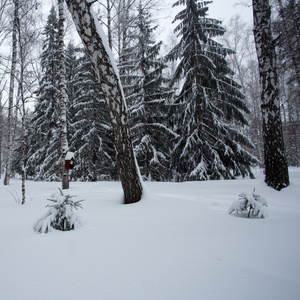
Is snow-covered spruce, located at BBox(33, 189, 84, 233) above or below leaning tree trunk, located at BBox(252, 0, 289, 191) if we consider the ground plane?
below

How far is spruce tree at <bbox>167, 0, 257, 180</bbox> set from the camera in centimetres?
843

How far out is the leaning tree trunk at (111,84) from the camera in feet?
11.9

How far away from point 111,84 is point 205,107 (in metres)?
5.83

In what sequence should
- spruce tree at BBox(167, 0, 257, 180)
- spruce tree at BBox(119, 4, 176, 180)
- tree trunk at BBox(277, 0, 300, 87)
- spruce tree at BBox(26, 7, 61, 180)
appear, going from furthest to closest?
spruce tree at BBox(26, 7, 61, 180) < spruce tree at BBox(119, 4, 176, 180) < spruce tree at BBox(167, 0, 257, 180) < tree trunk at BBox(277, 0, 300, 87)

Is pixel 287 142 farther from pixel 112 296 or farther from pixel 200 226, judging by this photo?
pixel 112 296

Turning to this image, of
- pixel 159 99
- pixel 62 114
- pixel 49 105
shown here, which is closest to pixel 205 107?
pixel 159 99

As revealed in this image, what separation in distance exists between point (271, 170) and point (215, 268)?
3.99m

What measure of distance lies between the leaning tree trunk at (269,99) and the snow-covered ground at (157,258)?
173 centimetres

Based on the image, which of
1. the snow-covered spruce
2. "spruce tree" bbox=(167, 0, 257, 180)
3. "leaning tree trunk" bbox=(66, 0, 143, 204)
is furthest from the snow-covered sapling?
"spruce tree" bbox=(167, 0, 257, 180)

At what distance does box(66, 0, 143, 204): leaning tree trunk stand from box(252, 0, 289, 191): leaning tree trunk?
132 inches

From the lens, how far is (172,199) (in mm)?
4020

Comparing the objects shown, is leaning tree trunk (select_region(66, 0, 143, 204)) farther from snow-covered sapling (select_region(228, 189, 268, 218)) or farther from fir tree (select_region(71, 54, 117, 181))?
fir tree (select_region(71, 54, 117, 181))

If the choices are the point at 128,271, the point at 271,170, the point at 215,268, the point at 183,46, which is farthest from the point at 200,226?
the point at 183,46

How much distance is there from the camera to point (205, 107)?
8539mm
